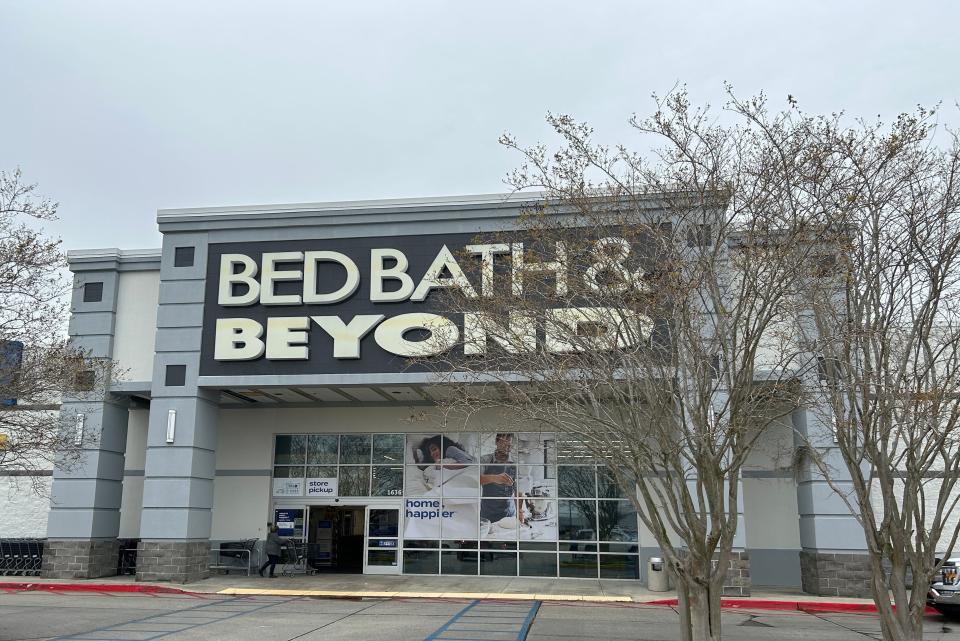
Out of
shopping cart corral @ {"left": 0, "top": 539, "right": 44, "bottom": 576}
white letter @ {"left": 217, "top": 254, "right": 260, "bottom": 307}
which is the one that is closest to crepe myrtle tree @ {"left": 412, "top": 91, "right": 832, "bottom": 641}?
white letter @ {"left": 217, "top": 254, "right": 260, "bottom": 307}

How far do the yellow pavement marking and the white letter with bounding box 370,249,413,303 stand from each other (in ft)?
24.9

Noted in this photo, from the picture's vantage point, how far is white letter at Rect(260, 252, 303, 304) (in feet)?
75.2

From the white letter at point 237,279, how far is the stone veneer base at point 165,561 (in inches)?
263

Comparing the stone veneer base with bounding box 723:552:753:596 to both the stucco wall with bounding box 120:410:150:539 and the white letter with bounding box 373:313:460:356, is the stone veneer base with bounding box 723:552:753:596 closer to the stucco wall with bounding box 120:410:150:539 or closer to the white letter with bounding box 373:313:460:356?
the white letter with bounding box 373:313:460:356

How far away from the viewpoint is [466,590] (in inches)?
835

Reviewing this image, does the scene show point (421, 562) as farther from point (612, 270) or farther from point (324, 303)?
point (612, 270)

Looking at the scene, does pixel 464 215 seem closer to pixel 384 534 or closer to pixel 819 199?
pixel 384 534

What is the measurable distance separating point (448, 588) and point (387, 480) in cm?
529

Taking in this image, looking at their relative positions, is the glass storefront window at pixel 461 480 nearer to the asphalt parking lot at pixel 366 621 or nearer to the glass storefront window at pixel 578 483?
the glass storefront window at pixel 578 483

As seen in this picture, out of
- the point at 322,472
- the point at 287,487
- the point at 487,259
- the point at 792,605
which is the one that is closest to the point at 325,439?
the point at 322,472

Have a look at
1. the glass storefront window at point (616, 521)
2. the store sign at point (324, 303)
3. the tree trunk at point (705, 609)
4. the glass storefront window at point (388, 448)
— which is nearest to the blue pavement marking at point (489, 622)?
the tree trunk at point (705, 609)

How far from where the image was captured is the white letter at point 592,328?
1205 centimetres

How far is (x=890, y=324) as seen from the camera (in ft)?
33.3

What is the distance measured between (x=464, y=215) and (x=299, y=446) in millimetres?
9622
